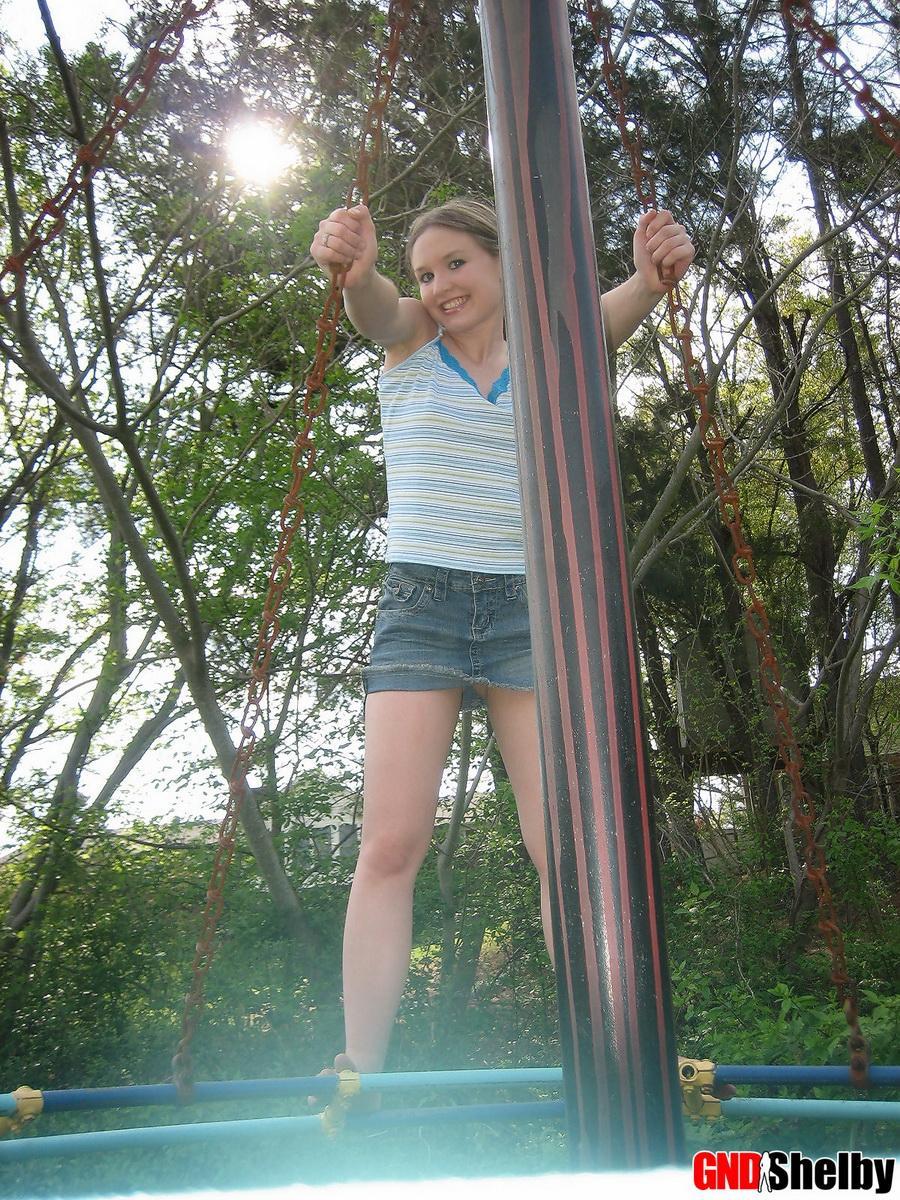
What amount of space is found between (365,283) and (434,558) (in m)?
0.41

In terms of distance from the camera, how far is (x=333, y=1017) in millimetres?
3975

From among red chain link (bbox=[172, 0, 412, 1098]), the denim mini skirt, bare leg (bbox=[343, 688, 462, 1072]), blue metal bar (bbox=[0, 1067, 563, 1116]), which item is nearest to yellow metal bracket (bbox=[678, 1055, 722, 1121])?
blue metal bar (bbox=[0, 1067, 563, 1116])

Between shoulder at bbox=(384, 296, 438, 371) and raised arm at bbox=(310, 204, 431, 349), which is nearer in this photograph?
raised arm at bbox=(310, 204, 431, 349)

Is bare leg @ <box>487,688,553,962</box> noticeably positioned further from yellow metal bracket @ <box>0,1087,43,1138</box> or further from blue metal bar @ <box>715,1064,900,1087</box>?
yellow metal bracket @ <box>0,1087,43,1138</box>

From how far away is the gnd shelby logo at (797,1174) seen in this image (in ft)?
0.95

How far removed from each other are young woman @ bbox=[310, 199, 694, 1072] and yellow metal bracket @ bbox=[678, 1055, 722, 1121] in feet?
0.83

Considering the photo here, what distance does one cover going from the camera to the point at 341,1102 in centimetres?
136

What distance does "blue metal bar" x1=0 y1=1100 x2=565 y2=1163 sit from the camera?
1311 millimetres

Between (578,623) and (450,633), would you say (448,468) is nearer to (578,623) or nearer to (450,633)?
(450,633)

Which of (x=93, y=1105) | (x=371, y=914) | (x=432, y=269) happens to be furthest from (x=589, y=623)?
(x=93, y=1105)

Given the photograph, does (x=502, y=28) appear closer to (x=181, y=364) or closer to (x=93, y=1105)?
(x=93, y=1105)

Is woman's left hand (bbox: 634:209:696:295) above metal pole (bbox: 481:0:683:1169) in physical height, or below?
above

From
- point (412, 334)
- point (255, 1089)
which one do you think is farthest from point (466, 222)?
point (255, 1089)

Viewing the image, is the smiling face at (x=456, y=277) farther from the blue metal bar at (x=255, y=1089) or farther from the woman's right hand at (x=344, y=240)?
the blue metal bar at (x=255, y=1089)
